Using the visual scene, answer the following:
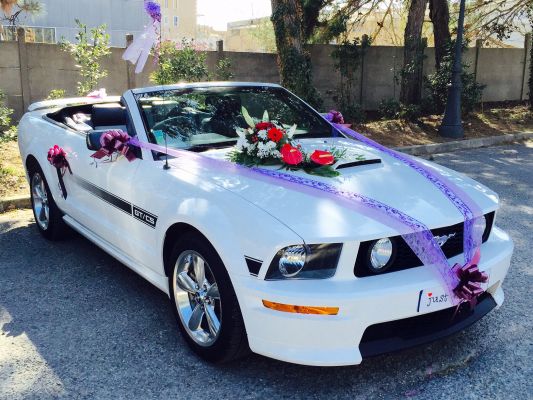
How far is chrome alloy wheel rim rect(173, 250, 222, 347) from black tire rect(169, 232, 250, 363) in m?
0.05

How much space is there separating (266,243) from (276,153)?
0.97 metres

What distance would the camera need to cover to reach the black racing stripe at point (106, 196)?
3.91 metres

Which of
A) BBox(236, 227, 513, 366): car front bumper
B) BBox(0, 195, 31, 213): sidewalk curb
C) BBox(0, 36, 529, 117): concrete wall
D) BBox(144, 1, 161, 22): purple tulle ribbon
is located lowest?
BBox(0, 195, 31, 213): sidewalk curb

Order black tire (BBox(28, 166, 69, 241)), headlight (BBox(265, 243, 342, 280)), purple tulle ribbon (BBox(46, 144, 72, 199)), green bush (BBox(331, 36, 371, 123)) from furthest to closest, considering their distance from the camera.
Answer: green bush (BBox(331, 36, 371, 123)) → black tire (BBox(28, 166, 69, 241)) → purple tulle ribbon (BBox(46, 144, 72, 199)) → headlight (BBox(265, 243, 342, 280))

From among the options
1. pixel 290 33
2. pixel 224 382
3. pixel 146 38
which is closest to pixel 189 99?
pixel 146 38

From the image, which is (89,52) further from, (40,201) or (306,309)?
(306,309)

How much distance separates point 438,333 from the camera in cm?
299

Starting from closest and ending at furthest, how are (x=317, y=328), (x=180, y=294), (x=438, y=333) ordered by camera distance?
(x=317, y=328) < (x=438, y=333) < (x=180, y=294)

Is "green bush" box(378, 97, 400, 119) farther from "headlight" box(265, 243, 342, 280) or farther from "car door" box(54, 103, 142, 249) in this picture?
"headlight" box(265, 243, 342, 280)

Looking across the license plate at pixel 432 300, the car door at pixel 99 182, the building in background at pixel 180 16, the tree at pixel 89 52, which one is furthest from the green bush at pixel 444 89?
the building in background at pixel 180 16

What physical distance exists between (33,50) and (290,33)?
4.83 m

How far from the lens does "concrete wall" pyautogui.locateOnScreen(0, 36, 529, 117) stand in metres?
10.5

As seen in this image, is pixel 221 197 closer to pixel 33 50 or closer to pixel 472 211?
pixel 472 211

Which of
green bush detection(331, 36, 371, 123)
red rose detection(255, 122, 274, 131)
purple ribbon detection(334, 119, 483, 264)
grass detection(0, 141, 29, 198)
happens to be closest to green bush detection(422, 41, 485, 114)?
green bush detection(331, 36, 371, 123)
